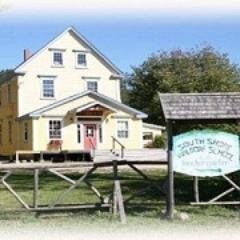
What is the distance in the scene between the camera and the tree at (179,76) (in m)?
72.9

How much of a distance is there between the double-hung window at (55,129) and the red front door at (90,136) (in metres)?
2.03

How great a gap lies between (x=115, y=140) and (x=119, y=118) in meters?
2.28

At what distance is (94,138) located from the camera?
2028 inches

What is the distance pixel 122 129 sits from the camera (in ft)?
173

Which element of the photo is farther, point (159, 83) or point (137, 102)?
point (137, 102)

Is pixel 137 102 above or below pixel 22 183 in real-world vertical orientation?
above

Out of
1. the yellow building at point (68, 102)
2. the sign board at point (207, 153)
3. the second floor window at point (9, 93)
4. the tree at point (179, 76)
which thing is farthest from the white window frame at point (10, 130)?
the sign board at point (207, 153)

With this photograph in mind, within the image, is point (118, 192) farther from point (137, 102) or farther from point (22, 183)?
point (137, 102)

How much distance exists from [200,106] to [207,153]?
1156 millimetres

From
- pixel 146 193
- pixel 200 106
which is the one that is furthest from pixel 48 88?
pixel 200 106

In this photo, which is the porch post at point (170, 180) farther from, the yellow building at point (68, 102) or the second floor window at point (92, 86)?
the second floor window at point (92, 86)

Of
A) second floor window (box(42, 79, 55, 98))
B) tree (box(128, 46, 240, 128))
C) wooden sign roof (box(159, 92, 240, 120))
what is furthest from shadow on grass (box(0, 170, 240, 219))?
tree (box(128, 46, 240, 128))

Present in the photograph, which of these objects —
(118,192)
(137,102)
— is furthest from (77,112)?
(118,192)

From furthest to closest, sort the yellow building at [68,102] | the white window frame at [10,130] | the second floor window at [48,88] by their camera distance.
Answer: the white window frame at [10,130]
the second floor window at [48,88]
the yellow building at [68,102]
